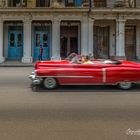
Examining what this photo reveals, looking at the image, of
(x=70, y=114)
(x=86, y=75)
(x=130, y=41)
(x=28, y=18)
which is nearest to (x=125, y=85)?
(x=86, y=75)

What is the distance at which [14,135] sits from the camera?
7344 mm

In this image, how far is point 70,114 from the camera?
9.41 metres

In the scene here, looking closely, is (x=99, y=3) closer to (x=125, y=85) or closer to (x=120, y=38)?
(x=120, y=38)

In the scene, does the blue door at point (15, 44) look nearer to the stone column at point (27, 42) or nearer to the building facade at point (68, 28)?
the building facade at point (68, 28)

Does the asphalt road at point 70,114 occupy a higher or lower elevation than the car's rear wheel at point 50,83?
lower

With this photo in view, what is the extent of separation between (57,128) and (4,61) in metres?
27.6

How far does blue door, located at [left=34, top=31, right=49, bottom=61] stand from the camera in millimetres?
36250

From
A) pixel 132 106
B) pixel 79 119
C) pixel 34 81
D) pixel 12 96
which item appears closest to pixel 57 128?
pixel 79 119

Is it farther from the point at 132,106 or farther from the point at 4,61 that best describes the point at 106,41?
the point at 132,106

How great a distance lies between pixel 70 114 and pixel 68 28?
2790cm

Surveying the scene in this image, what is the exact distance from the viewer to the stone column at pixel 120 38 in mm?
34750

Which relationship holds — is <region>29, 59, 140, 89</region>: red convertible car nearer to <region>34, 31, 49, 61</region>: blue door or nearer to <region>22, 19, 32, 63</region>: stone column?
<region>22, 19, 32, 63</region>: stone column

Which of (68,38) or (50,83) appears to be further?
(68,38)

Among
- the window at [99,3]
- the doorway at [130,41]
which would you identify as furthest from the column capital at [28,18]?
the doorway at [130,41]
